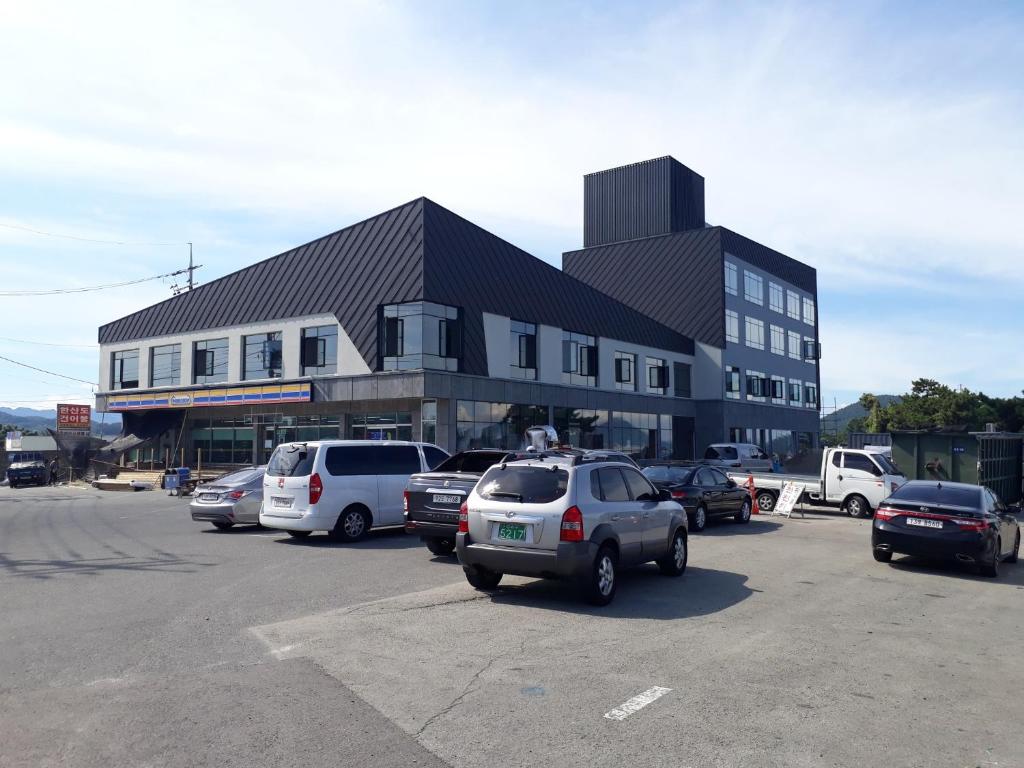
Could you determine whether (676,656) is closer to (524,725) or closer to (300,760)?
(524,725)

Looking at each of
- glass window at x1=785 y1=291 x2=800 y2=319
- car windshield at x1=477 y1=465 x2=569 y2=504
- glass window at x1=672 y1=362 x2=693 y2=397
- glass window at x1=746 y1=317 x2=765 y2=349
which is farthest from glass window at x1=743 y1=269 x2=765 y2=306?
car windshield at x1=477 y1=465 x2=569 y2=504

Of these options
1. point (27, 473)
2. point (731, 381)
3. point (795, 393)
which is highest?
point (731, 381)

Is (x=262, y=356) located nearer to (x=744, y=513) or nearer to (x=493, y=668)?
(x=744, y=513)

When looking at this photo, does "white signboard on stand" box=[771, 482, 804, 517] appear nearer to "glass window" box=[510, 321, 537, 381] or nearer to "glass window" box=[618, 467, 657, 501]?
"glass window" box=[618, 467, 657, 501]

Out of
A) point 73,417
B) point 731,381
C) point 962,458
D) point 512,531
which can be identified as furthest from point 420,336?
point 73,417

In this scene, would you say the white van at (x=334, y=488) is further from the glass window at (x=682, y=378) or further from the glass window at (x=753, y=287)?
the glass window at (x=753, y=287)

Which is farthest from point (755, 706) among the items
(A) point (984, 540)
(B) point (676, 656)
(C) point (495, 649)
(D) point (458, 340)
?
(D) point (458, 340)

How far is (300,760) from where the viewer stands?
475cm

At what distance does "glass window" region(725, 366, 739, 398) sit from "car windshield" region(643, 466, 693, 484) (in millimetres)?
35767

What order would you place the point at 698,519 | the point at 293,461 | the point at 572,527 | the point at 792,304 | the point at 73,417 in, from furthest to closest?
the point at 792,304 → the point at 73,417 → the point at 698,519 → the point at 293,461 → the point at 572,527

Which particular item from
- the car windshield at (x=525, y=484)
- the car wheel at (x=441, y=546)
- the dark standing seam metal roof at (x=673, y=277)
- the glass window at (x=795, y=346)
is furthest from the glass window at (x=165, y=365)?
the glass window at (x=795, y=346)

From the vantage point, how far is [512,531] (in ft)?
31.1

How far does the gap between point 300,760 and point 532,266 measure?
116 ft

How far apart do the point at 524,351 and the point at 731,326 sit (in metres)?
21.6
